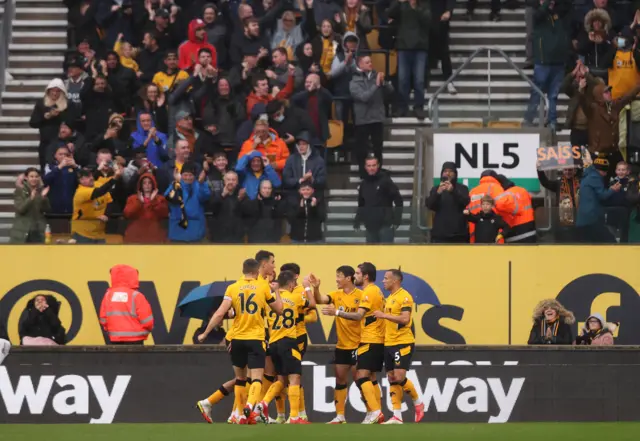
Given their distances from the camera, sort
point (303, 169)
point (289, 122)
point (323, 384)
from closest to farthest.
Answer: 1. point (323, 384)
2. point (303, 169)
3. point (289, 122)

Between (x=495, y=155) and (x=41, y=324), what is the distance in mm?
6868

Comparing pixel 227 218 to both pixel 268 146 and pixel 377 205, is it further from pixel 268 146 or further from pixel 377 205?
pixel 377 205

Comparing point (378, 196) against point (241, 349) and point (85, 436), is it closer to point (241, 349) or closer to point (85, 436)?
point (241, 349)

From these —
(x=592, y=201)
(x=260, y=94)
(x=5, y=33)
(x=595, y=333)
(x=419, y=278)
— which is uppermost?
(x=5, y=33)

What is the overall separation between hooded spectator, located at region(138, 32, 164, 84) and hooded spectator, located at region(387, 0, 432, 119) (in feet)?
12.5

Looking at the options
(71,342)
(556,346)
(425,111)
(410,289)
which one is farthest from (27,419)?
(425,111)

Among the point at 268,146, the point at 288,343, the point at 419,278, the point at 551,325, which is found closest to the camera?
the point at 288,343

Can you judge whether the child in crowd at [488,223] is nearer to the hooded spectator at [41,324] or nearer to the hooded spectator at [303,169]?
the hooded spectator at [303,169]

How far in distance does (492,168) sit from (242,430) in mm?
7439

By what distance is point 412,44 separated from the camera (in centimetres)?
2453

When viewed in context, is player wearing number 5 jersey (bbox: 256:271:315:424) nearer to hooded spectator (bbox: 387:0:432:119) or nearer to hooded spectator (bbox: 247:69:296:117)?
hooded spectator (bbox: 247:69:296:117)

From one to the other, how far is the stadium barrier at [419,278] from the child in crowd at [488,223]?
0.50ft

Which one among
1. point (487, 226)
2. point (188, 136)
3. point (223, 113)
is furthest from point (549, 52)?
point (188, 136)

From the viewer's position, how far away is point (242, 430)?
55.1 ft
